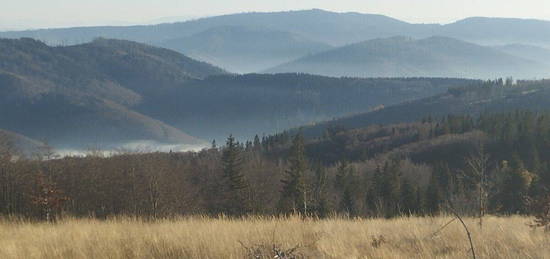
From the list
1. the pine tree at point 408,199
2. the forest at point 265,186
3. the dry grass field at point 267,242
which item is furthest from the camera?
the pine tree at point 408,199

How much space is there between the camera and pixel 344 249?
742cm

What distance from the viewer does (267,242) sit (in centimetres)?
805

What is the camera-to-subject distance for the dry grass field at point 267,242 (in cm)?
721

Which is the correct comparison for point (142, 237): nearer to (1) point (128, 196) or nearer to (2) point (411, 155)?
(1) point (128, 196)

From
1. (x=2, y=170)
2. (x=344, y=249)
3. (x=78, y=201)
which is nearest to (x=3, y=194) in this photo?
(x=2, y=170)

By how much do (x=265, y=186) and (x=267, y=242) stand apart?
204ft

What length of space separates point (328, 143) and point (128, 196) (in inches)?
5947

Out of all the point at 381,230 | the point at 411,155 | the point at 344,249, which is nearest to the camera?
the point at 344,249

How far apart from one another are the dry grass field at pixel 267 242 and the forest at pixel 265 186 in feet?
3.10

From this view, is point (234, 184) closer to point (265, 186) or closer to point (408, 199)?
point (265, 186)

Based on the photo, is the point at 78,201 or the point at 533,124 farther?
the point at 533,124

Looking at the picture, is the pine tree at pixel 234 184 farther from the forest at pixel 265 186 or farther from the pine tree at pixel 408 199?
the pine tree at pixel 408 199

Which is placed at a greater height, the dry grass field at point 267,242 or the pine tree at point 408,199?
the dry grass field at point 267,242

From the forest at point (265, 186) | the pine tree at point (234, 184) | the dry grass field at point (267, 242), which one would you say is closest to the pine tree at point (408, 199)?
the forest at point (265, 186)
